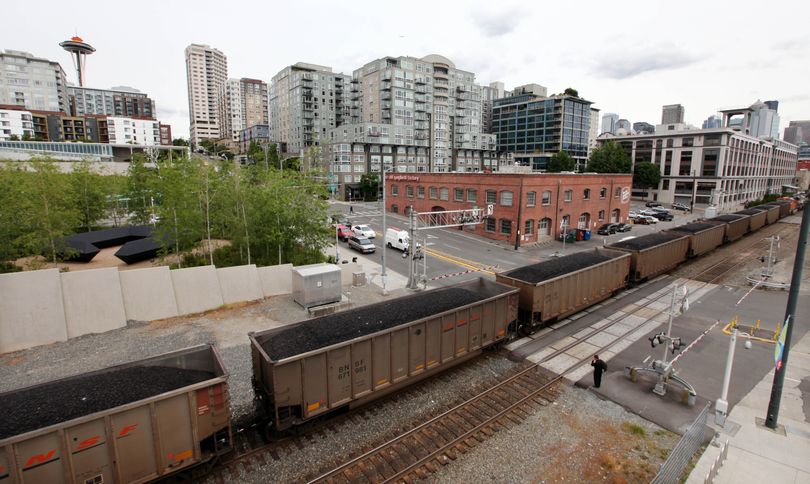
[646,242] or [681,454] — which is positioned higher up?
[646,242]

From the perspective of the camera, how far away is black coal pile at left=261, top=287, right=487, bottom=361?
34.7 ft

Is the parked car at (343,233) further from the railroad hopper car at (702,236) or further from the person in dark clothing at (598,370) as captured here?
the person in dark clothing at (598,370)

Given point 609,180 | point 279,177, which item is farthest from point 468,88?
point 279,177

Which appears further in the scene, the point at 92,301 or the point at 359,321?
the point at 92,301

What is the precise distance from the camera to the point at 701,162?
81.1 meters

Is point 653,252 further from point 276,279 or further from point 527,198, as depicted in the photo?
point 276,279

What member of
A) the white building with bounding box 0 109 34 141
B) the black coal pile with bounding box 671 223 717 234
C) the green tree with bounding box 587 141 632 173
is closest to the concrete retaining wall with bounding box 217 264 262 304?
the black coal pile with bounding box 671 223 717 234

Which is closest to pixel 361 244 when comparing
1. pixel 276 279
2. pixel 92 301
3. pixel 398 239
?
pixel 398 239

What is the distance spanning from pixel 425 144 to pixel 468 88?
24.7m

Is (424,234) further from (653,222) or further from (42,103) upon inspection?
(42,103)

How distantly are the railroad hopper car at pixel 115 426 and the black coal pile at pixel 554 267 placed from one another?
13384 millimetres

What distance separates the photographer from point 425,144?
303 feet

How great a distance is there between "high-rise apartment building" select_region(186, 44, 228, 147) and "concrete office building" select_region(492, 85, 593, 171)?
130968mm

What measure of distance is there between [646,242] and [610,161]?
61.6 m
